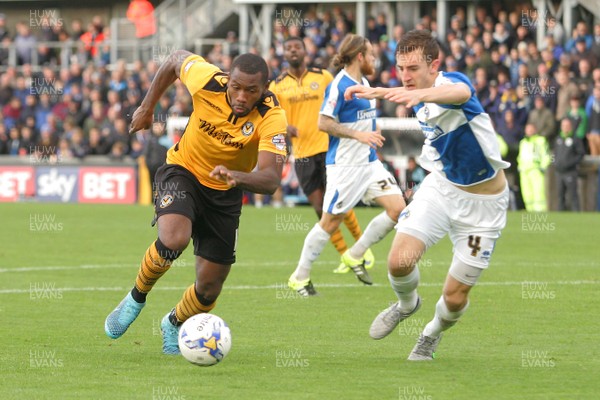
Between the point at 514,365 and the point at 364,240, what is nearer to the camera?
the point at 514,365

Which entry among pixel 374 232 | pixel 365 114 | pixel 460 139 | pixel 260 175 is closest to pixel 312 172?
pixel 365 114

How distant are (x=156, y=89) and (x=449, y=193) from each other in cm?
235

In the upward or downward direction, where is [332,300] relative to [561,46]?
downward

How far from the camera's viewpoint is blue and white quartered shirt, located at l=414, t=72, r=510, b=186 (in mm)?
8188

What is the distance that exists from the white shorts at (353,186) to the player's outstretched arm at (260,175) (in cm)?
461

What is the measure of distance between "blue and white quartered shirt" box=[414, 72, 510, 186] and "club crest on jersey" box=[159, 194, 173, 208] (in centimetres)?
185

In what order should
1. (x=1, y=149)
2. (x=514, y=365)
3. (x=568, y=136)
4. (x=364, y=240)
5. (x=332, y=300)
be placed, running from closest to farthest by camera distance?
(x=514, y=365) < (x=332, y=300) < (x=364, y=240) < (x=568, y=136) < (x=1, y=149)

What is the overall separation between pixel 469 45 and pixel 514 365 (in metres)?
20.4

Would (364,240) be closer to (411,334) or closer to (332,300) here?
(332,300)

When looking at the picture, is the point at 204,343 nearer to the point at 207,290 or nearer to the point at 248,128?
the point at 207,290

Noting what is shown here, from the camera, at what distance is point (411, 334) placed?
395 inches

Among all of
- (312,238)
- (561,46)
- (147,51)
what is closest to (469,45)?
(561,46)

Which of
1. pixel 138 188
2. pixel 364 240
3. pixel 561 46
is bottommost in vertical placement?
pixel 138 188

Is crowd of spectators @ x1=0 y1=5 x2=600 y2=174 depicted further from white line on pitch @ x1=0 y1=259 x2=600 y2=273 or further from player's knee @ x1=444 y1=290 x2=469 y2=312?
player's knee @ x1=444 y1=290 x2=469 y2=312
